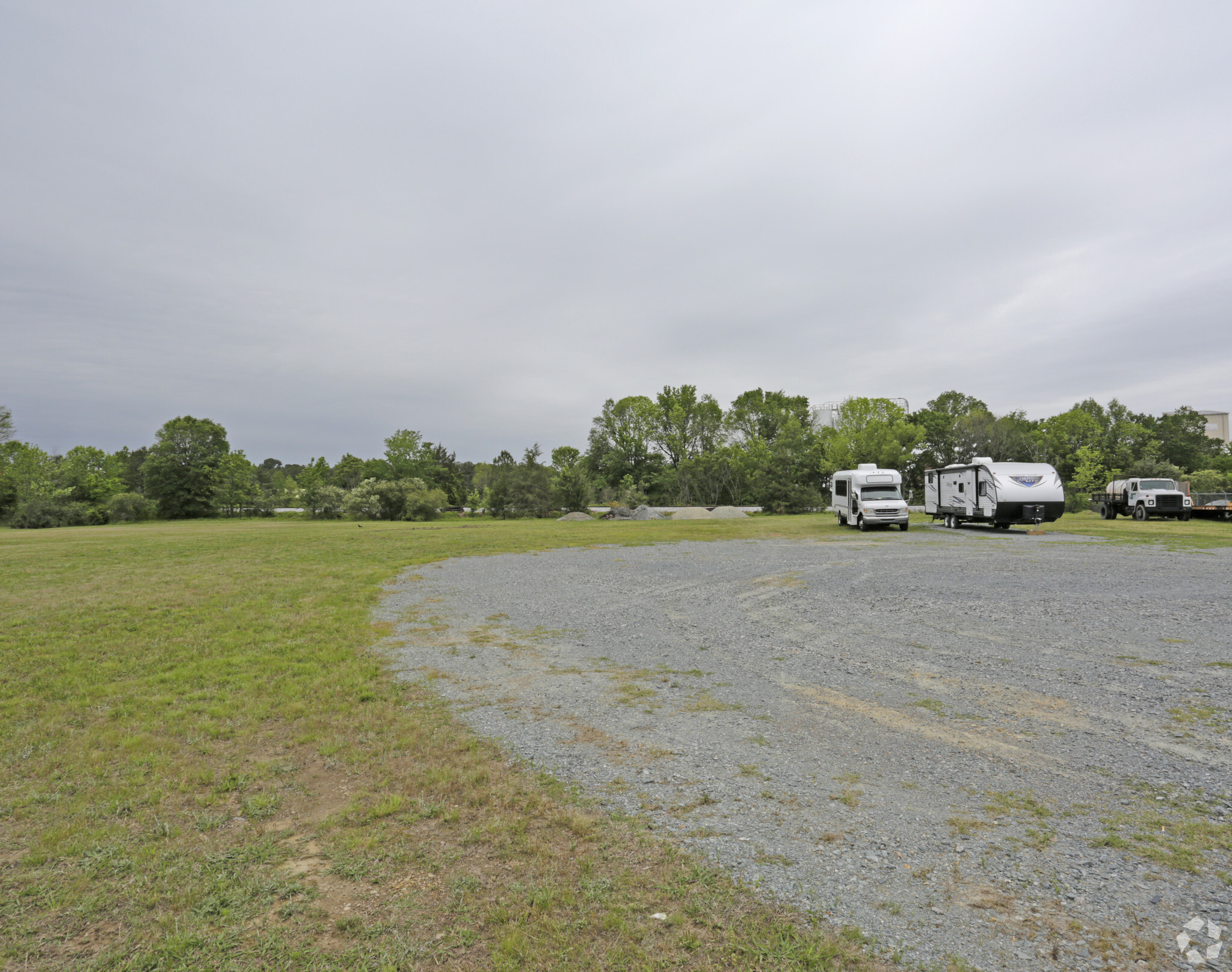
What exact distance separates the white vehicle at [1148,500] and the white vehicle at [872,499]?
1292cm

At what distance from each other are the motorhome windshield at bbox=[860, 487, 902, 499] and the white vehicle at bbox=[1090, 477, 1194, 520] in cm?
1340

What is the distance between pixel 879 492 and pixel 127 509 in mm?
64110

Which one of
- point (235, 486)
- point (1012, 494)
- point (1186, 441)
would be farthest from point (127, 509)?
point (1186, 441)

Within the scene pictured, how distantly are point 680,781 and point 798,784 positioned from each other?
0.76 m

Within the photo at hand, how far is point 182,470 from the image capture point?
58.2m

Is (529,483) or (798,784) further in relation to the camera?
(529,483)

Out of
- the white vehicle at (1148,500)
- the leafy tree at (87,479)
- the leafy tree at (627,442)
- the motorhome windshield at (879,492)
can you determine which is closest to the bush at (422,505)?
the leafy tree at (627,442)

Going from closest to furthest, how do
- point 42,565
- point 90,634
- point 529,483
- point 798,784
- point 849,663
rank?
point 798,784 < point 849,663 < point 90,634 < point 42,565 < point 529,483

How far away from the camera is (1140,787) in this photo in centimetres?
374

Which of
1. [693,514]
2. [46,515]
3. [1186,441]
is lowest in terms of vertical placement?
[693,514]

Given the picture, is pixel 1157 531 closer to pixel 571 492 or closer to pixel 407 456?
pixel 571 492

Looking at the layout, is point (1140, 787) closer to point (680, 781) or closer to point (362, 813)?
point (680, 781)

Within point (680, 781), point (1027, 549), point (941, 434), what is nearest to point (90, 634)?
point (680, 781)

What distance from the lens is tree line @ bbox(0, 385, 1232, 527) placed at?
170 ft
